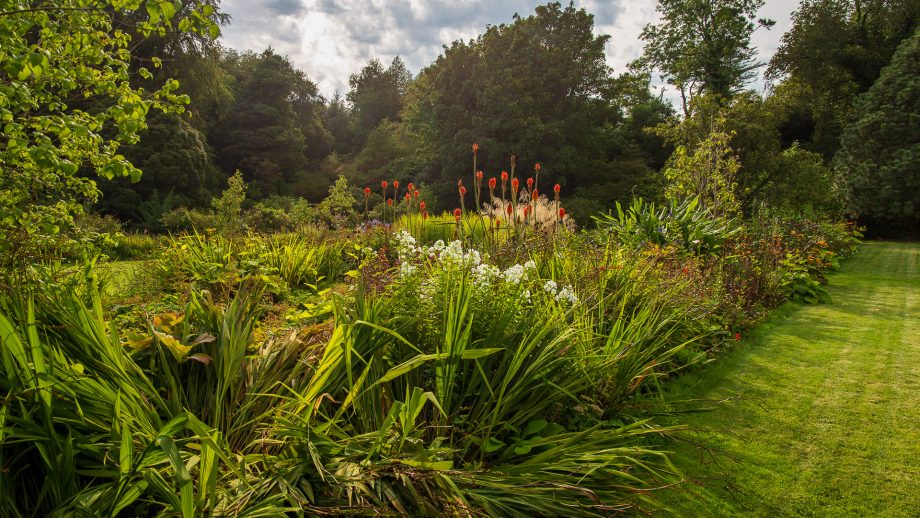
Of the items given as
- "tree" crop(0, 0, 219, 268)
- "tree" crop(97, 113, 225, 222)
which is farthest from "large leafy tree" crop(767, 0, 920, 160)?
"tree" crop(0, 0, 219, 268)

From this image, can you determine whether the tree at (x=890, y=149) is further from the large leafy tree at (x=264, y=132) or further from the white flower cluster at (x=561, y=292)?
the large leafy tree at (x=264, y=132)

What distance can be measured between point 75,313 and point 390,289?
1.37m

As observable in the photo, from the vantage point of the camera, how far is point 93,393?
5.48 ft

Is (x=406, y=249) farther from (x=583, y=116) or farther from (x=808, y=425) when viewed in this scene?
(x=583, y=116)

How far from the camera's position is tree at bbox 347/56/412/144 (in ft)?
114

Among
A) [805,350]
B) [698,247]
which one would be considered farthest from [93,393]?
[698,247]

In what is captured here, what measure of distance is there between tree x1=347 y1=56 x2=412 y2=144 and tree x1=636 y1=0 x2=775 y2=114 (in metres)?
16.9

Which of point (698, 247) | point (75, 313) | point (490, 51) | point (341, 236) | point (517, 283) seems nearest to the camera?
point (75, 313)

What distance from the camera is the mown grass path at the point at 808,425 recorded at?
234cm

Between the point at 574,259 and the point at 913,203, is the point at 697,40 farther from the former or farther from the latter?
the point at 574,259

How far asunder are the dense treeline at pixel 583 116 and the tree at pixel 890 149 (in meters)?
0.06

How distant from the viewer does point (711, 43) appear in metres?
23.4

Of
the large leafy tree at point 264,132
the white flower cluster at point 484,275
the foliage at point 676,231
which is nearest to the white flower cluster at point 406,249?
the white flower cluster at point 484,275

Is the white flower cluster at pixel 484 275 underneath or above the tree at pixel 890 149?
underneath
